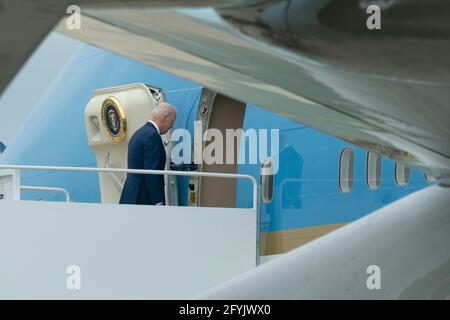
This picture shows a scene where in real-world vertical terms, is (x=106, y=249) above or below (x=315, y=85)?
below

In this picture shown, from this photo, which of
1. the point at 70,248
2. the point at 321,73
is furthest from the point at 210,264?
the point at 321,73

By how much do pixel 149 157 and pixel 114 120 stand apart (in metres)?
1.00

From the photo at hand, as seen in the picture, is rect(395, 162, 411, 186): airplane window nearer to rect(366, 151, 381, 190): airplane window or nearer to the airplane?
rect(366, 151, 381, 190): airplane window

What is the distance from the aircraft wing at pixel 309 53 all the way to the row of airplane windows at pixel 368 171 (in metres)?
2.79

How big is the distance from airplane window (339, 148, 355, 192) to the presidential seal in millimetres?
1676

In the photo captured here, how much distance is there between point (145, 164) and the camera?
434 cm

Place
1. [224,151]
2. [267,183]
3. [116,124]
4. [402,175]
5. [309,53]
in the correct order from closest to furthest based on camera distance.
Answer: [309,53] → [402,175] → [267,183] → [224,151] → [116,124]

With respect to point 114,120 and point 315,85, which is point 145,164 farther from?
point 315,85

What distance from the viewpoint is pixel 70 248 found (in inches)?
148

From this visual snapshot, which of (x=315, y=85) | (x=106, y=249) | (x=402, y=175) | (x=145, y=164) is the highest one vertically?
(x=145, y=164)

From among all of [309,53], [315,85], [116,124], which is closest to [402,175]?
[116,124]

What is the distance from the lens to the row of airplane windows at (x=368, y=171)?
12.3 ft
